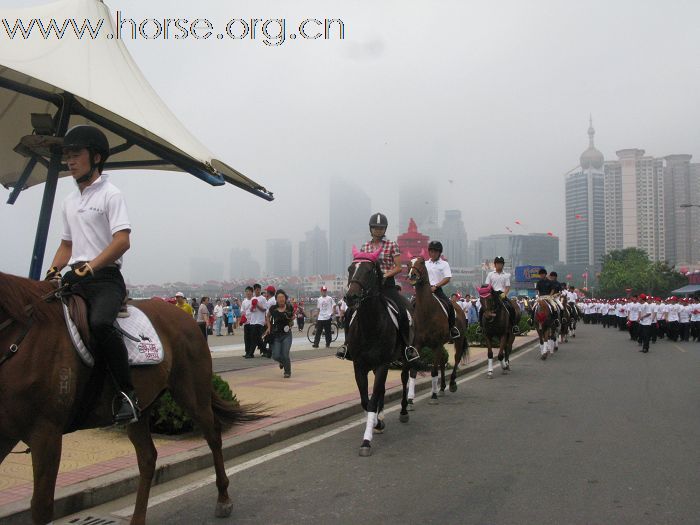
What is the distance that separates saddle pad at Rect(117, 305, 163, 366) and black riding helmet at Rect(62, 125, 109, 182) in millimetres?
989

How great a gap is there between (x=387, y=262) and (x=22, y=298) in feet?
15.7

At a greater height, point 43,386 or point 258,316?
point 43,386

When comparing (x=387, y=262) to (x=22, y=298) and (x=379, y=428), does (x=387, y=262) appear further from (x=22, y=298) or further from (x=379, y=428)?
(x=22, y=298)

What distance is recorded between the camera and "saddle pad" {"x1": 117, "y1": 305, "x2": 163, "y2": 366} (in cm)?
416

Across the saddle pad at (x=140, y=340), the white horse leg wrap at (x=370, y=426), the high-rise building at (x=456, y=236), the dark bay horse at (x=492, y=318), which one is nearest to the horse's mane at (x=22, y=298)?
the saddle pad at (x=140, y=340)

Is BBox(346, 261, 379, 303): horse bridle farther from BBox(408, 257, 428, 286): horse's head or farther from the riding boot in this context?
the riding boot

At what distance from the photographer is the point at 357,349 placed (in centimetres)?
738

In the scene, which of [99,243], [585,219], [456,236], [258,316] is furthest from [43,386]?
[585,219]

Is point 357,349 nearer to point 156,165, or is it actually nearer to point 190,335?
point 190,335

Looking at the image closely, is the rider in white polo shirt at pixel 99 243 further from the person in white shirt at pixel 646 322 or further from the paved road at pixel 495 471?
the person in white shirt at pixel 646 322

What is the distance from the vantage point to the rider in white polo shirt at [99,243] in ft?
12.7

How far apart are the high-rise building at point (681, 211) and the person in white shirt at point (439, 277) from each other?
152 m

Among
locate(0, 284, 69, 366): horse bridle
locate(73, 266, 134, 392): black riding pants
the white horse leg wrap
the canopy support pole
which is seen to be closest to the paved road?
the white horse leg wrap

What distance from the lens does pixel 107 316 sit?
3834 mm
